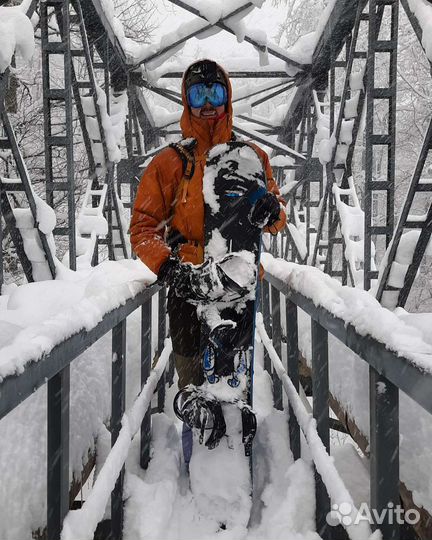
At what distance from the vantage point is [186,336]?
10.00 ft

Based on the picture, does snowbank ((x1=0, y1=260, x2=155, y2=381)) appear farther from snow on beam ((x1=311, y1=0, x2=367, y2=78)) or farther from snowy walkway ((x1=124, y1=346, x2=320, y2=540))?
snow on beam ((x1=311, y1=0, x2=367, y2=78))

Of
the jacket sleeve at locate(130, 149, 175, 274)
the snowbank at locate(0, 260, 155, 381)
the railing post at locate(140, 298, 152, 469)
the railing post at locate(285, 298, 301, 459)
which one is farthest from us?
the railing post at locate(285, 298, 301, 459)

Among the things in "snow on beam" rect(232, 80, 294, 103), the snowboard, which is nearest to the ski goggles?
the snowboard

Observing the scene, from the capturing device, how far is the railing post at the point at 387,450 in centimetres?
156

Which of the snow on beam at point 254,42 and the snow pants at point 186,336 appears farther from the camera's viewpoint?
the snow on beam at point 254,42

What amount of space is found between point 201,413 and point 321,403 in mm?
588

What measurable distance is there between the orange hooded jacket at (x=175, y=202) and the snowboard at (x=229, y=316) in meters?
0.08

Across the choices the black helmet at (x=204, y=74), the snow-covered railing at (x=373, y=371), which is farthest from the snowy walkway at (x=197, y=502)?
the black helmet at (x=204, y=74)

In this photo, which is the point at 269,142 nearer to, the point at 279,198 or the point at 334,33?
the point at 334,33

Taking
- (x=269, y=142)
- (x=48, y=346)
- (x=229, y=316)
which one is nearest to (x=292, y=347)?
(x=229, y=316)

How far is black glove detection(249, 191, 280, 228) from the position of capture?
280cm

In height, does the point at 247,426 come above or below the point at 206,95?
below

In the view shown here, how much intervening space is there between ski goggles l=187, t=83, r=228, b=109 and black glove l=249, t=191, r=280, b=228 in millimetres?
611

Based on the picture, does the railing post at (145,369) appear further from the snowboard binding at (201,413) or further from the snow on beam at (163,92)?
the snow on beam at (163,92)
